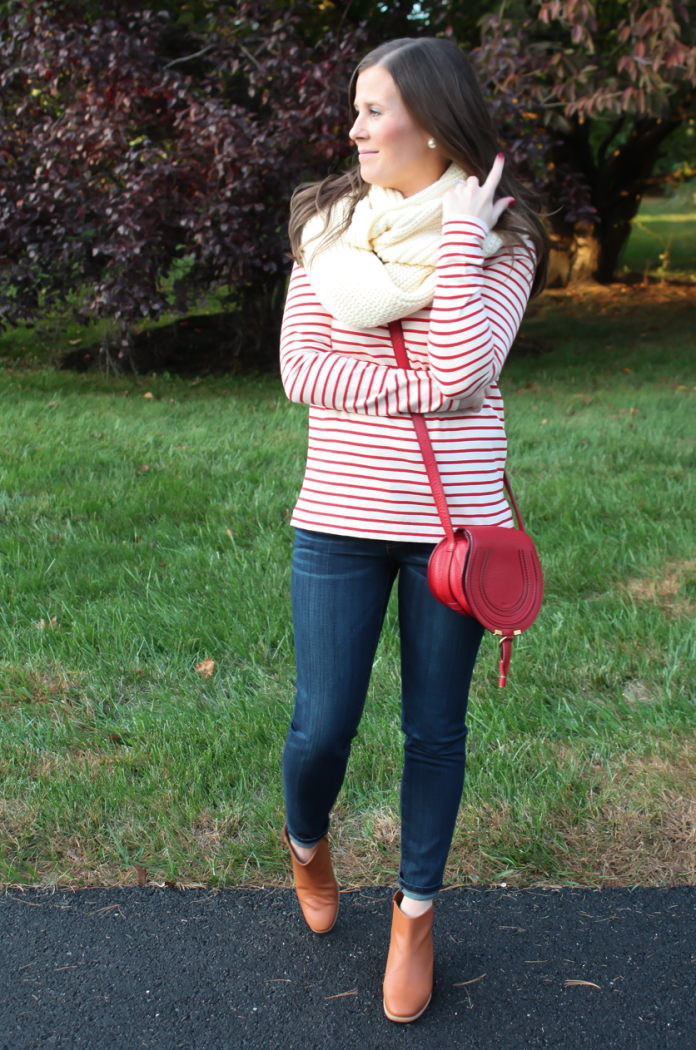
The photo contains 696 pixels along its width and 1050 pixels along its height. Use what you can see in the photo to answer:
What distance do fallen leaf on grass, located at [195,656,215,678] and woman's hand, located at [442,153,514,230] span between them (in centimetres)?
210

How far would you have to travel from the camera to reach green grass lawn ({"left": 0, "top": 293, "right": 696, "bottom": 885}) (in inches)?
97.7

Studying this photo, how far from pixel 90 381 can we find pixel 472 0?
5972 mm

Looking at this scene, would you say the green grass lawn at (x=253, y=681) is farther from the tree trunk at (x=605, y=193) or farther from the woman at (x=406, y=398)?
the tree trunk at (x=605, y=193)

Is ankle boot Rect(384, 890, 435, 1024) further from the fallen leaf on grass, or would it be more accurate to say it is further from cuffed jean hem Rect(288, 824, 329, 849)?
the fallen leaf on grass

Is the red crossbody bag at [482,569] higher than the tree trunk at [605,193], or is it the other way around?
the red crossbody bag at [482,569]

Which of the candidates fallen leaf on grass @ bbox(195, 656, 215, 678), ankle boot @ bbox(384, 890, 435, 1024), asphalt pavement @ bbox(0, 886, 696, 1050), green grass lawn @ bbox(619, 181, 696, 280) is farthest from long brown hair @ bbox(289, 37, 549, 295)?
green grass lawn @ bbox(619, 181, 696, 280)

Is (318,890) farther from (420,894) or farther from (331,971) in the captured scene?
(420,894)

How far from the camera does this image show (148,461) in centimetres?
571

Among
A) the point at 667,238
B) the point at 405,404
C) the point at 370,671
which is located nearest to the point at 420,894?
the point at 370,671

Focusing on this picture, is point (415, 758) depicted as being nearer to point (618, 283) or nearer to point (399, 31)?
point (399, 31)

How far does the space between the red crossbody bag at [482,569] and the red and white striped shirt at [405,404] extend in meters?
0.03

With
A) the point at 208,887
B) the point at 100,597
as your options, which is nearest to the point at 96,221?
the point at 100,597

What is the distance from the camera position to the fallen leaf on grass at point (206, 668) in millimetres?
3334

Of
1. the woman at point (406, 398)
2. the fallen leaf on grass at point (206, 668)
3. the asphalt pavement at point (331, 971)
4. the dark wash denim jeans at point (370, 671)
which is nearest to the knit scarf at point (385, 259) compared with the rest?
the woman at point (406, 398)
